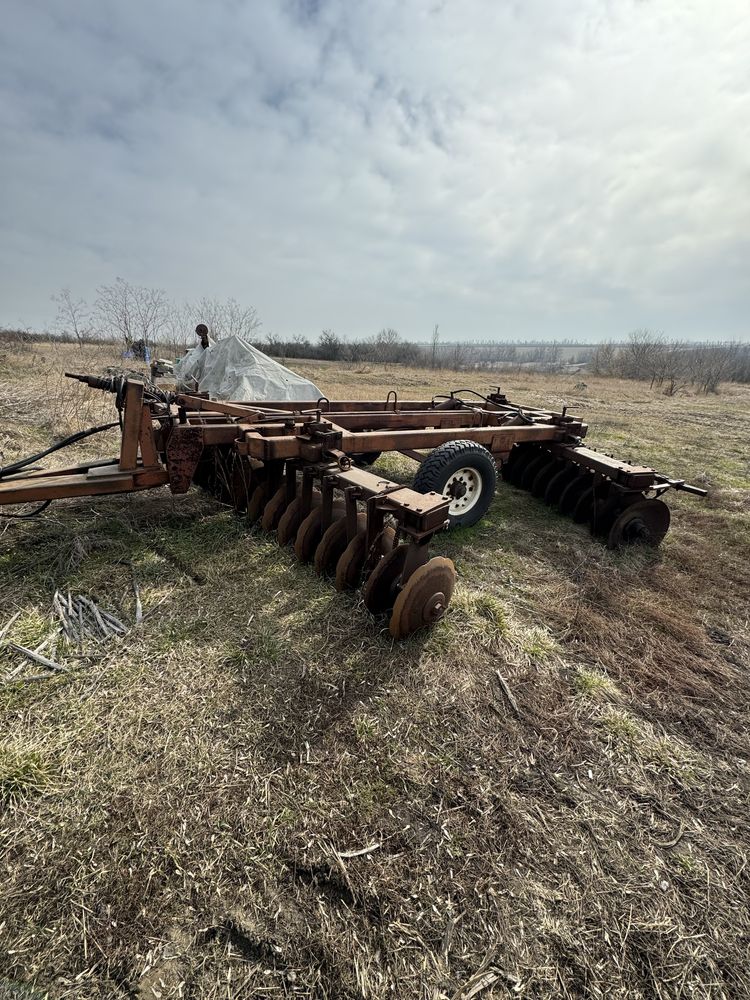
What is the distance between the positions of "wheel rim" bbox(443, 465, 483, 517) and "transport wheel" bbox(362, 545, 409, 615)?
5.41ft

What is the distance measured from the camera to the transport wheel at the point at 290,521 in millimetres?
3574

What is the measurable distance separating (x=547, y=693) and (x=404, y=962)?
145 cm

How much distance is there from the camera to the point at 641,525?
429cm

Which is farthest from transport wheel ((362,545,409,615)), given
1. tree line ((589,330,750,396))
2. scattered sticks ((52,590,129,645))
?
tree line ((589,330,750,396))

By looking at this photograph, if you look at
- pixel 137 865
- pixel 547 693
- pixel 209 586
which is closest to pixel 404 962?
pixel 137 865

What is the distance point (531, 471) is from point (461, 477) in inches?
75.0

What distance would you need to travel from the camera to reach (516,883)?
1.60 metres

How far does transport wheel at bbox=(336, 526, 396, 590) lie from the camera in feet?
9.80

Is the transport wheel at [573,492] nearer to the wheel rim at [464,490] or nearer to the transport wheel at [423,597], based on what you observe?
the wheel rim at [464,490]

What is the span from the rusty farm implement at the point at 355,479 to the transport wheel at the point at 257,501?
1 centimetres

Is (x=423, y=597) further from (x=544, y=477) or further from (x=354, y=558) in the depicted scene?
(x=544, y=477)

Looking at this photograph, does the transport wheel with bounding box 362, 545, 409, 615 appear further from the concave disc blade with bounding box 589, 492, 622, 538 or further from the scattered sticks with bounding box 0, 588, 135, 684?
the concave disc blade with bounding box 589, 492, 622, 538

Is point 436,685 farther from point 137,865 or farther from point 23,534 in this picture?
point 23,534

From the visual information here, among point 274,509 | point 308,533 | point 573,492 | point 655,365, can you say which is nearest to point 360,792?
point 308,533
